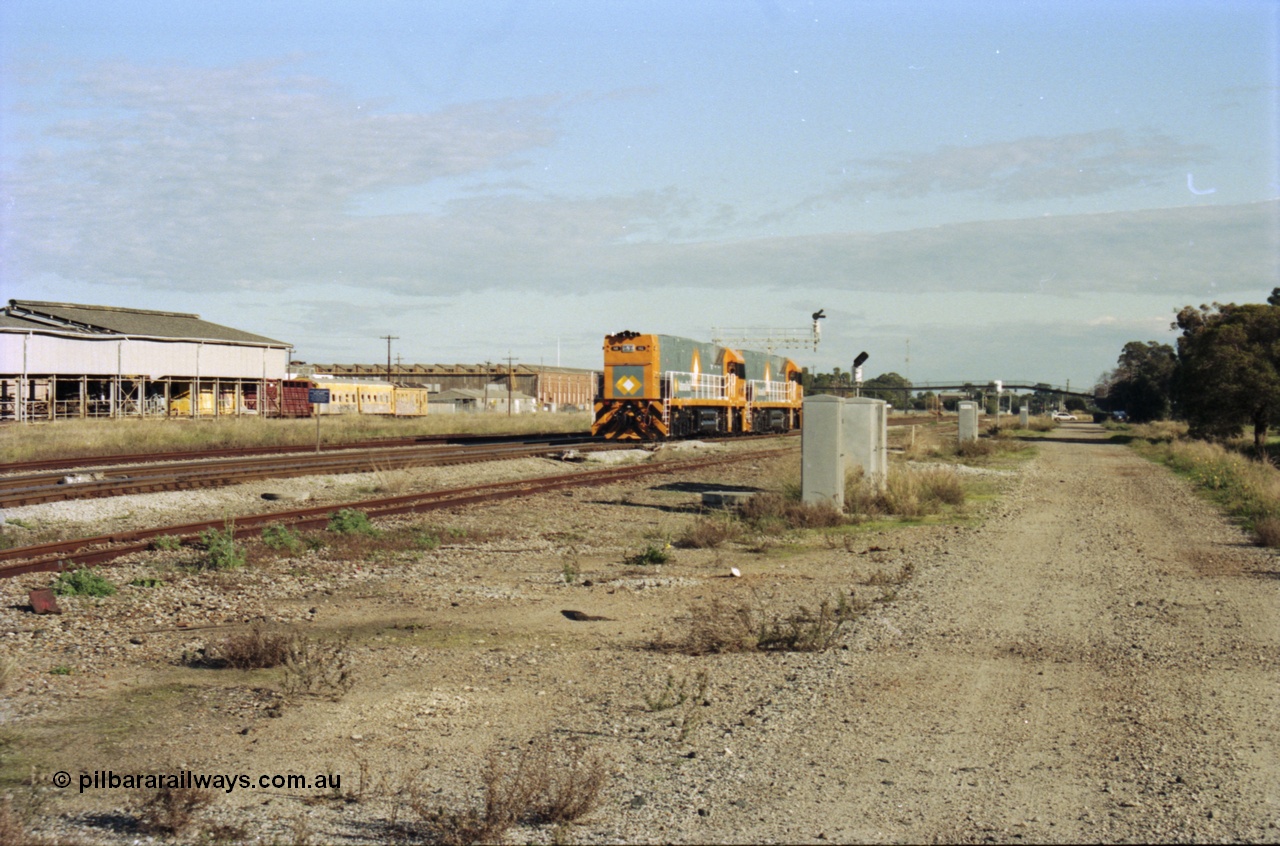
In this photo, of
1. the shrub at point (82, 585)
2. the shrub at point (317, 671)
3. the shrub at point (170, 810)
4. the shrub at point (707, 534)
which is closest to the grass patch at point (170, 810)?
the shrub at point (170, 810)

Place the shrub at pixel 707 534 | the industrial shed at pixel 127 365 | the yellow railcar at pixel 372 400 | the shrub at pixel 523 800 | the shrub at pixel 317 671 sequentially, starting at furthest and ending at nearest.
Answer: the yellow railcar at pixel 372 400
the industrial shed at pixel 127 365
the shrub at pixel 707 534
the shrub at pixel 317 671
the shrub at pixel 523 800

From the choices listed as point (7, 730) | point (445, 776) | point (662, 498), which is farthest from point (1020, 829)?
point (662, 498)

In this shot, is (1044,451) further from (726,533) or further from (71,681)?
(71,681)

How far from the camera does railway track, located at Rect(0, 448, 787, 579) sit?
1070 cm

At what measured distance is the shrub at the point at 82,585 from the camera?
9.06 m

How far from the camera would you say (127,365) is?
174 ft

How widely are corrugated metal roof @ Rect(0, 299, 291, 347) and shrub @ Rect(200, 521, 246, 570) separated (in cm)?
4506

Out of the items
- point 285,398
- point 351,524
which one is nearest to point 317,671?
point 351,524

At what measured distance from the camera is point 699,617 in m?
8.20

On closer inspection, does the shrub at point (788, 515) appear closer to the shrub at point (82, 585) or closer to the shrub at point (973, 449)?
the shrub at point (82, 585)

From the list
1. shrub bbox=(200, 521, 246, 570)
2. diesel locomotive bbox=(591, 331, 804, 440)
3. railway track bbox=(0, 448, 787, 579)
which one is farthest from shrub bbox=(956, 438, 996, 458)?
shrub bbox=(200, 521, 246, 570)

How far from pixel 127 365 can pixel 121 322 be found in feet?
17.4

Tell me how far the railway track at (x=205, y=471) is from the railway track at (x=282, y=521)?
10.7ft

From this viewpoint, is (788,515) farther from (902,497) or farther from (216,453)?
(216,453)
